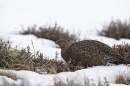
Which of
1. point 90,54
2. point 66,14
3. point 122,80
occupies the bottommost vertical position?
point 122,80

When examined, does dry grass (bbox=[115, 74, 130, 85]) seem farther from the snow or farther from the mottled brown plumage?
the snow

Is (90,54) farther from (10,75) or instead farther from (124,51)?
(10,75)

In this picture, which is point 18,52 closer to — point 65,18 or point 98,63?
point 98,63

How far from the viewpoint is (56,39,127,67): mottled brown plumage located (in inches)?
176

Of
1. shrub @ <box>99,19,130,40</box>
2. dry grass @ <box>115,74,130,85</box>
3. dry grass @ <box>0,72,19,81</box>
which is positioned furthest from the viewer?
shrub @ <box>99,19,130,40</box>

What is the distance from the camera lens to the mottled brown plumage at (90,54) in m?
4.47

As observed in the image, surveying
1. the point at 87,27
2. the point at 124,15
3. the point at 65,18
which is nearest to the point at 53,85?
the point at 87,27

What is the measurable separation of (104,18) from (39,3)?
11.7ft

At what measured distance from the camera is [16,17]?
12.1 m

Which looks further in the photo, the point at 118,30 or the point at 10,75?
the point at 118,30

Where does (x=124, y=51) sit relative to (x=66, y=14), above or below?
below

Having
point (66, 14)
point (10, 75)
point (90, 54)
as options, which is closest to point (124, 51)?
point (90, 54)

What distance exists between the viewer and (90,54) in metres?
4.48

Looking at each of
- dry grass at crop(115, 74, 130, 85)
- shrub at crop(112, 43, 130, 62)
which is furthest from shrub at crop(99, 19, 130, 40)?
dry grass at crop(115, 74, 130, 85)
